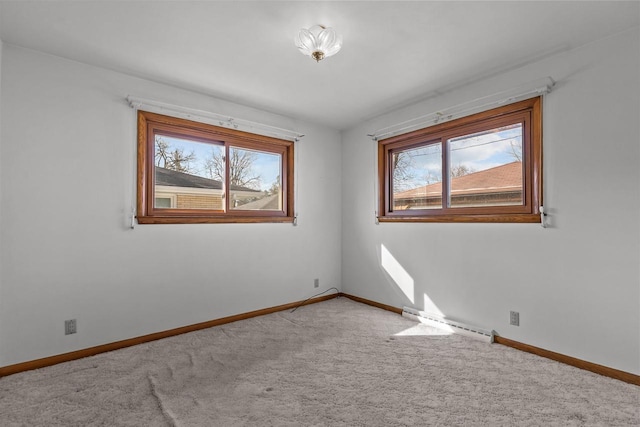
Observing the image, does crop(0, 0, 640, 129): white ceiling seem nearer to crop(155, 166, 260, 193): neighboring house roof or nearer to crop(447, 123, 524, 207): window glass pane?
crop(447, 123, 524, 207): window glass pane

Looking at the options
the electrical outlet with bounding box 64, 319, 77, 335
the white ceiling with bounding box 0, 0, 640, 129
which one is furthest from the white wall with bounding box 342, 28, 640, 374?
the electrical outlet with bounding box 64, 319, 77, 335

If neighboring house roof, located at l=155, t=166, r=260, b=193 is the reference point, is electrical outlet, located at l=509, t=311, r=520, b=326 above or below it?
below

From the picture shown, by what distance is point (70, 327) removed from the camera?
2.42 m

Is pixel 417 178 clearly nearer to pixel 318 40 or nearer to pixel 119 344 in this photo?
pixel 318 40

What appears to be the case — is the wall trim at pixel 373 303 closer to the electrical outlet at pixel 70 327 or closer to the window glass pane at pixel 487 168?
the window glass pane at pixel 487 168

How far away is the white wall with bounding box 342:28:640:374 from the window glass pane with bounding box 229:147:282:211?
2099mm

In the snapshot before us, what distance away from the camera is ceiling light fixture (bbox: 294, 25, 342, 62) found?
1.98m

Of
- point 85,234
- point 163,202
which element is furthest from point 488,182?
point 85,234

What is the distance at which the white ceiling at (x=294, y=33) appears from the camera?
1.87m

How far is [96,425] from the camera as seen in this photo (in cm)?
167

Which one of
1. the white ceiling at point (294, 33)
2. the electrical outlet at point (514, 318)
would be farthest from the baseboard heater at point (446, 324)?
the white ceiling at point (294, 33)

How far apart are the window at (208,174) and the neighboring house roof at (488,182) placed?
6.21 ft

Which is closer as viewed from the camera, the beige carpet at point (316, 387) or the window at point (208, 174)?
the beige carpet at point (316, 387)

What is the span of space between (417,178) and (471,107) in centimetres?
95
